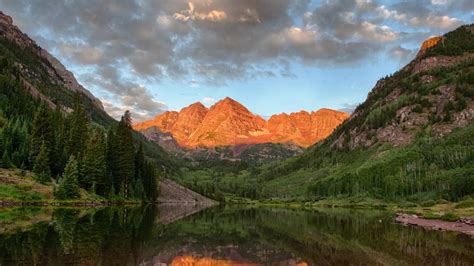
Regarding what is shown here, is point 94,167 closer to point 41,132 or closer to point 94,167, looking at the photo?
point 94,167

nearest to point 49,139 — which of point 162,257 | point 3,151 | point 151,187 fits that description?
point 3,151

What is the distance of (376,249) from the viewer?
1559 inches

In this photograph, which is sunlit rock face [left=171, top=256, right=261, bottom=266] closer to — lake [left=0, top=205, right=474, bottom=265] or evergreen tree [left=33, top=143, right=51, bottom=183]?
lake [left=0, top=205, right=474, bottom=265]

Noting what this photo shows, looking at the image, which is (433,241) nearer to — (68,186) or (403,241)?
(403,241)

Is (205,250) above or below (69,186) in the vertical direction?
below

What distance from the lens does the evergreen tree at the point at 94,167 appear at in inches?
4331

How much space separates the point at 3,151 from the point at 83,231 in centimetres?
8397

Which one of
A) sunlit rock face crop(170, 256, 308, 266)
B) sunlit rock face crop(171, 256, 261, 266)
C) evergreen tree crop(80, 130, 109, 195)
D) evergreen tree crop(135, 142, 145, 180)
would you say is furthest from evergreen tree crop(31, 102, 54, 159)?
sunlit rock face crop(171, 256, 261, 266)

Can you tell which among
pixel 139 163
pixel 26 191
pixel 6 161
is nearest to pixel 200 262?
pixel 26 191

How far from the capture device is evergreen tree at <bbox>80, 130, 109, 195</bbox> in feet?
361

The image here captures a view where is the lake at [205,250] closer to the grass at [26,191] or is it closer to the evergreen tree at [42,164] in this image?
the grass at [26,191]

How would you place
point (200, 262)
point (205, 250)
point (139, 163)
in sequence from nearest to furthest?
1. point (200, 262)
2. point (205, 250)
3. point (139, 163)

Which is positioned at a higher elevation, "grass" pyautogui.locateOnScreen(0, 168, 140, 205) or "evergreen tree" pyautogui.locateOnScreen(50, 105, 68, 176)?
"evergreen tree" pyautogui.locateOnScreen(50, 105, 68, 176)

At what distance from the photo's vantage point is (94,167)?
11138cm
